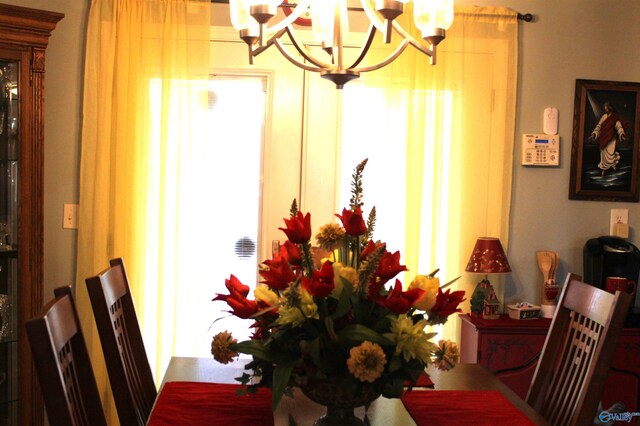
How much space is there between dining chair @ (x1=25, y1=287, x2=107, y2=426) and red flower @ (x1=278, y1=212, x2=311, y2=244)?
0.52 meters

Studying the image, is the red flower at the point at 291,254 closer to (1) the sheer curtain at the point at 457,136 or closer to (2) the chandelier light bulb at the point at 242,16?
(2) the chandelier light bulb at the point at 242,16

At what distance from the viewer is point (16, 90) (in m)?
3.26

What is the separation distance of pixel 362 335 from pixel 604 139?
2712mm

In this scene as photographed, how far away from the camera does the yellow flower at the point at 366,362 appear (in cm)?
155

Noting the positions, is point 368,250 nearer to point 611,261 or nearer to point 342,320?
point 342,320

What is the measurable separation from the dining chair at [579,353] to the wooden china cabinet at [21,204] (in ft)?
6.71

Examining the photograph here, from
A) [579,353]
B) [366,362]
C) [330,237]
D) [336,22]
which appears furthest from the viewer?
[579,353]

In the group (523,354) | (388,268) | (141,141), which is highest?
(141,141)

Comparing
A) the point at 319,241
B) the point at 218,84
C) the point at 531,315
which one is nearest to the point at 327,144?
the point at 218,84

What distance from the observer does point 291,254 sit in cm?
179

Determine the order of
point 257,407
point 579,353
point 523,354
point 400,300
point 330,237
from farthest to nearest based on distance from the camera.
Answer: point 523,354
point 579,353
point 257,407
point 330,237
point 400,300

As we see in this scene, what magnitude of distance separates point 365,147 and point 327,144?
185 mm

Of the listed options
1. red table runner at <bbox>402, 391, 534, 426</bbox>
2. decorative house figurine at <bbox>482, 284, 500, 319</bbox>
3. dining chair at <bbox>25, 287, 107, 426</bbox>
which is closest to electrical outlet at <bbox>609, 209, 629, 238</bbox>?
decorative house figurine at <bbox>482, 284, 500, 319</bbox>

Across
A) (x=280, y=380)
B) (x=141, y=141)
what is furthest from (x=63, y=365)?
(x=141, y=141)
